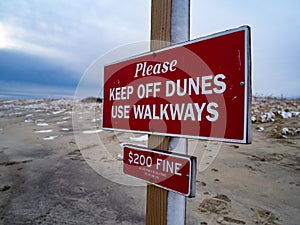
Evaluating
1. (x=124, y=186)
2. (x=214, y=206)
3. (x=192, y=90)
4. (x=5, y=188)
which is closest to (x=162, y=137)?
(x=192, y=90)

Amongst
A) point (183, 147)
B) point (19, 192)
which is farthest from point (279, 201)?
point (19, 192)

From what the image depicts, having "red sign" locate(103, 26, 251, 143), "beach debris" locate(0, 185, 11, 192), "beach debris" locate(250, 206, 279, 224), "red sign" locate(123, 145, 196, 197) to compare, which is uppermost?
"red sign" locate(103, 26, 251, 143)

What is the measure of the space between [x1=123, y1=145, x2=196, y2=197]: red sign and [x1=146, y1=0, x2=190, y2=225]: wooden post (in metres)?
0.06

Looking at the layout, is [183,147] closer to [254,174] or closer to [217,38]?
[217,38]

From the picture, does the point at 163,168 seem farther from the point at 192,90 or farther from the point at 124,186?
the point at 124,186

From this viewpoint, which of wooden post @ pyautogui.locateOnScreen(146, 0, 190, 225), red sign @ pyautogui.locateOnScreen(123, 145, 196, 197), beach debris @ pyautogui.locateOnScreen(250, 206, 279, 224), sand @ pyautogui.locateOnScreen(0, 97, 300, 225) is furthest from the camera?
sand @ pyautogui.locateOnScreen(0, 97, 300, 225)

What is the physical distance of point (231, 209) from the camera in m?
2.21

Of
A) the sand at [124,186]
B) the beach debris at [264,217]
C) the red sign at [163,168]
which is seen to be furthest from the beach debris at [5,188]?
the beach debris at [264,217]

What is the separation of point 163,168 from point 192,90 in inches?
15.8

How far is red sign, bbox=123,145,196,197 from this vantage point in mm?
901

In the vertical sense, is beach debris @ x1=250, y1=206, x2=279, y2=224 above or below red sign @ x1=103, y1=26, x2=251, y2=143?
below

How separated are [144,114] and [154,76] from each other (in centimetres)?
21

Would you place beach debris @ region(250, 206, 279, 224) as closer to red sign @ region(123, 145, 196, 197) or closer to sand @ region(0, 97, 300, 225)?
sand @ region(0, 97, 300, 225)

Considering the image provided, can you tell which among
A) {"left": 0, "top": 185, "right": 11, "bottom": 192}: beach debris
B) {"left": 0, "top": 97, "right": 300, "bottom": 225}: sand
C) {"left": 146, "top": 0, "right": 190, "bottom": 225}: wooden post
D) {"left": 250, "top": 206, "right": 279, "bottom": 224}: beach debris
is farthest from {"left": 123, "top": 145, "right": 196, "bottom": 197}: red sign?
{"left": 0, "top": 185, "right": 11, "bottom": 192}: beach debris
